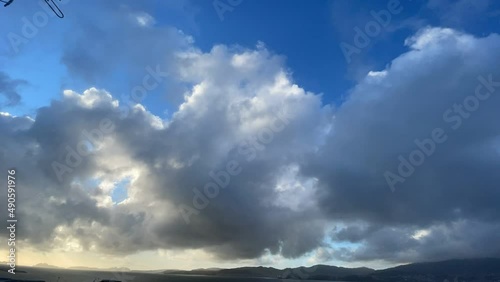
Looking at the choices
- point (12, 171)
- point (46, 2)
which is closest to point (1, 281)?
point (12, 171)

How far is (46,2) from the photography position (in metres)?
27.2

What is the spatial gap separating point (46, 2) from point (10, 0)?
252 cm

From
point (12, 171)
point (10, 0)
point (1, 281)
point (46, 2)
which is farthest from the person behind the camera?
point (1, 281)

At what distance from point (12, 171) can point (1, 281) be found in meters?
177

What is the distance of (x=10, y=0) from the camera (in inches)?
998

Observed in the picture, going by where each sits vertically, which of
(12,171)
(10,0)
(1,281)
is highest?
(10,0)

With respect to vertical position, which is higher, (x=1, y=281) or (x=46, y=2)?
(x=46, y=2)

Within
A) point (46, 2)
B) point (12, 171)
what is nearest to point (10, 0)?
point (46, 2)

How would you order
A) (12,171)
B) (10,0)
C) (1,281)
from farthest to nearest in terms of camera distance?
1. (1,281)
2. (12,171)
3. (10,0)

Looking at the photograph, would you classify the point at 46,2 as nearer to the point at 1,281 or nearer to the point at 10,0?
the point at 10,0

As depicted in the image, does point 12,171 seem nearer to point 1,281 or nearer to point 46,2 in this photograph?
point 46,2

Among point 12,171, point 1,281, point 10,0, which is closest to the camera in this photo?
point 10,0

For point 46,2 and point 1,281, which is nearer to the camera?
point 46,2

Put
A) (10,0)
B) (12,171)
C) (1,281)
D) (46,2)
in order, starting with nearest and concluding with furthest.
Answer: (10,0) < (46,2) < (12,171) < (1,281)
